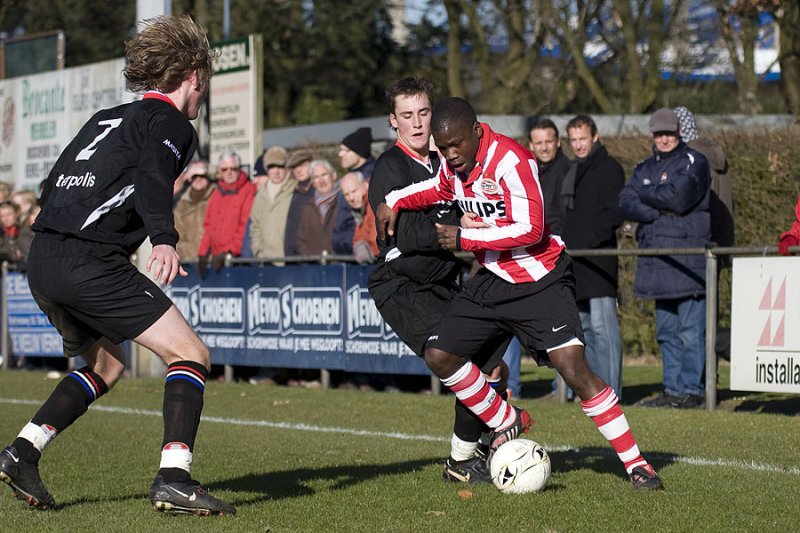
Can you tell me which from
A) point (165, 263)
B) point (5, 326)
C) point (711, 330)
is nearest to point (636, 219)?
point (711, 330)

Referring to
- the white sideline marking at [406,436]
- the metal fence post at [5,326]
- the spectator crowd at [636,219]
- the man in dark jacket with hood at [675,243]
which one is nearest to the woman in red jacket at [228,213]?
the spectator crowd at [636,219]

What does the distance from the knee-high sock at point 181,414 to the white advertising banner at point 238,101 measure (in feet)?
41.1

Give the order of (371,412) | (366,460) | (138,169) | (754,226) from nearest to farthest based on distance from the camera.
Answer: (138,169), (366,460), (371,412), (754,226)

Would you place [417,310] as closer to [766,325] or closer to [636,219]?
[766,325]

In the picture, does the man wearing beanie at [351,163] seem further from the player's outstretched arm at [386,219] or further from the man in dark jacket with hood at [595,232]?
the player's outstretched arm at [386,219]

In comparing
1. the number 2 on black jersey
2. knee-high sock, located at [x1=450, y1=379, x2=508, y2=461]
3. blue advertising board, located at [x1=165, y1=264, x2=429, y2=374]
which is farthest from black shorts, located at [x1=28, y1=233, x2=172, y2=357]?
blue advertising board, located at [x1=165, y1=264, x2=429, y2=374]

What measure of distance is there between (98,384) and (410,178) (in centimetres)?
204

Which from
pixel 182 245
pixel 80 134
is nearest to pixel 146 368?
pixel 182 245

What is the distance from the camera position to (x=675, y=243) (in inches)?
421

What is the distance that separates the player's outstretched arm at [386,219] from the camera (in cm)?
680

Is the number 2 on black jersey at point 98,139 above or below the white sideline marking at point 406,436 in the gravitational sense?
above

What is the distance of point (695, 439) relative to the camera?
8.49 m

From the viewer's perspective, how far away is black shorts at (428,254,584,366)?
643 centimetres

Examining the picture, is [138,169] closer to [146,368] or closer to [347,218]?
[347,218]
